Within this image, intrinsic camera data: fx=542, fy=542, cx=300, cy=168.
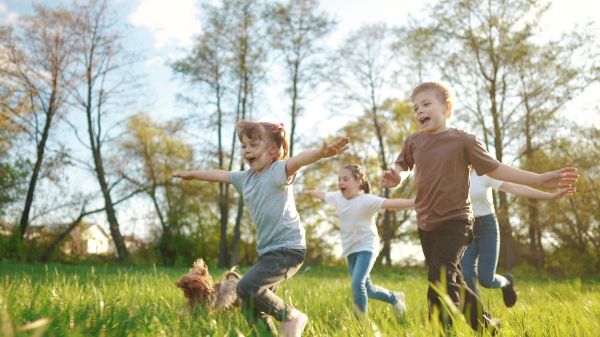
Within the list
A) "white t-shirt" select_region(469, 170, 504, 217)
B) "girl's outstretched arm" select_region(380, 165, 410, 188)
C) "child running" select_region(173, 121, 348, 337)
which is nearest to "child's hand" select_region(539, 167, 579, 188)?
"girl's outstretched arm" select_region(380, 165, 410, 188)

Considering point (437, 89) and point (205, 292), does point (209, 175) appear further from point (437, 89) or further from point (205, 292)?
point (437, 89)

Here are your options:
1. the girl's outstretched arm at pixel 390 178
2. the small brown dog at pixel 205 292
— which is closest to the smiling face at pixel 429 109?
the girl's outstretched arm at pixel 390 178

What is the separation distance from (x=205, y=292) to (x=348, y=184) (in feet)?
6.69

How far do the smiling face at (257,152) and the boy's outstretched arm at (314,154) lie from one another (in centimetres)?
35

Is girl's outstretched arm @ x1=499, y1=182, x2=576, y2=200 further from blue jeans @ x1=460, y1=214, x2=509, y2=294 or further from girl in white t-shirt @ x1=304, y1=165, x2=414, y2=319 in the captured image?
girl in white t-shirt @ x1=304, y1=165, x2=414, y2=319

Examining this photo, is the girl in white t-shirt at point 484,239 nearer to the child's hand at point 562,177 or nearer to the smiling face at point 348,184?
the smiling face at point 348,184

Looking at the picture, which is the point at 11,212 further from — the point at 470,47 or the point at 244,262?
the point at 470,47

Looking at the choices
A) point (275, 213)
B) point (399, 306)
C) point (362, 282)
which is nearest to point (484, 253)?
point (399, 306)

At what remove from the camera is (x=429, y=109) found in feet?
13.7

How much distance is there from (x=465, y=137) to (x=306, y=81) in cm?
2174

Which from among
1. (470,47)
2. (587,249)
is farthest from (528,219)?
(470,47)

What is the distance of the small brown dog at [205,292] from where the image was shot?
5.08m

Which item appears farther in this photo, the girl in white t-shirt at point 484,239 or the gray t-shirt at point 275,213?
the girl in white t-shirt at point 484,239

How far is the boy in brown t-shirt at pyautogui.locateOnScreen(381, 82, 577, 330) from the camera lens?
3.86 meters
